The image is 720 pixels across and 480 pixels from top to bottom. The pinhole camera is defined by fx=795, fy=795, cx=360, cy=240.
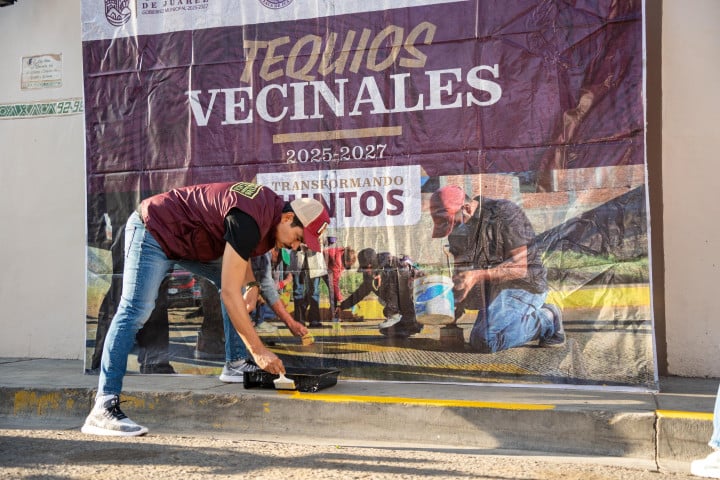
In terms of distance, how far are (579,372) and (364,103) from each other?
2.15 meters

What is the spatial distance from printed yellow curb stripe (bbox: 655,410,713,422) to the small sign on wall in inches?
200

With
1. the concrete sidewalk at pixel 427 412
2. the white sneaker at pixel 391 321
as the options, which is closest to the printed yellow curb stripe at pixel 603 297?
the concrete sidewalk at pixel 427 412

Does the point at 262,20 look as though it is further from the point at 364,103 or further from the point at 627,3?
the point at 627,3

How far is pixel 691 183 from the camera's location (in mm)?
5129

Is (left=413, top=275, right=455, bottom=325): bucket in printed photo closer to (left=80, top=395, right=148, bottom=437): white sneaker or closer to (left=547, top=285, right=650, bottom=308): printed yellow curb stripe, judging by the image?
(left=547, top=285, right=650, bottom=308): printed yellow curb stripe

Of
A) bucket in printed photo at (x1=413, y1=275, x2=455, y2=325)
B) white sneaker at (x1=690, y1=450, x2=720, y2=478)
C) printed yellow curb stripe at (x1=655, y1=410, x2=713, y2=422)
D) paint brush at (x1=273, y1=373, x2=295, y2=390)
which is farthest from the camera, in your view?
bucket in printed photo at (x1=413, y1=275, x2=455, y2=325)

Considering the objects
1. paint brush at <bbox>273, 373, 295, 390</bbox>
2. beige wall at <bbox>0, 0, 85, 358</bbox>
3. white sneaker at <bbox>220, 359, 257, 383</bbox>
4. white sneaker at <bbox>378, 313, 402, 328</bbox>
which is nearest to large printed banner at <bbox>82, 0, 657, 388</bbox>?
white sneaker at <bbox>378, 313, 402, 328</bbox>

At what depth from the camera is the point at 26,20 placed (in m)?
6.54

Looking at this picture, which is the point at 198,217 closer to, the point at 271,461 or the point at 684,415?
the point at 271,461

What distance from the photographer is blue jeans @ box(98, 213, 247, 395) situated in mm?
4273

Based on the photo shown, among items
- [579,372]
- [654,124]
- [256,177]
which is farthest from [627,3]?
[256,177]

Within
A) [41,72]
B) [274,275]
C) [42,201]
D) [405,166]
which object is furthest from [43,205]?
[405,166]

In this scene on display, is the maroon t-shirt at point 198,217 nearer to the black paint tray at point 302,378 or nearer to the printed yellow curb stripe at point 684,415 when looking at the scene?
the black paint tray at point 302,378

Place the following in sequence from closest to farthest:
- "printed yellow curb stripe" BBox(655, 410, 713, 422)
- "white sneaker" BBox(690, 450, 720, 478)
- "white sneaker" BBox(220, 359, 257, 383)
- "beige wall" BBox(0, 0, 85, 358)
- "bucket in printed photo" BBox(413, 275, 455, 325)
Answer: "white sneaker" BBox(690, 450, 720, 478)
"printed yellow curb stripe" BBox(655, 410, 713, 422)
"bucket in printed photo" BBox(413, 275, 455, 325)
"white sneaker" BBox(220, 359, 257, 383)
"beige wall" BBox(0, 0, 85, 358)
